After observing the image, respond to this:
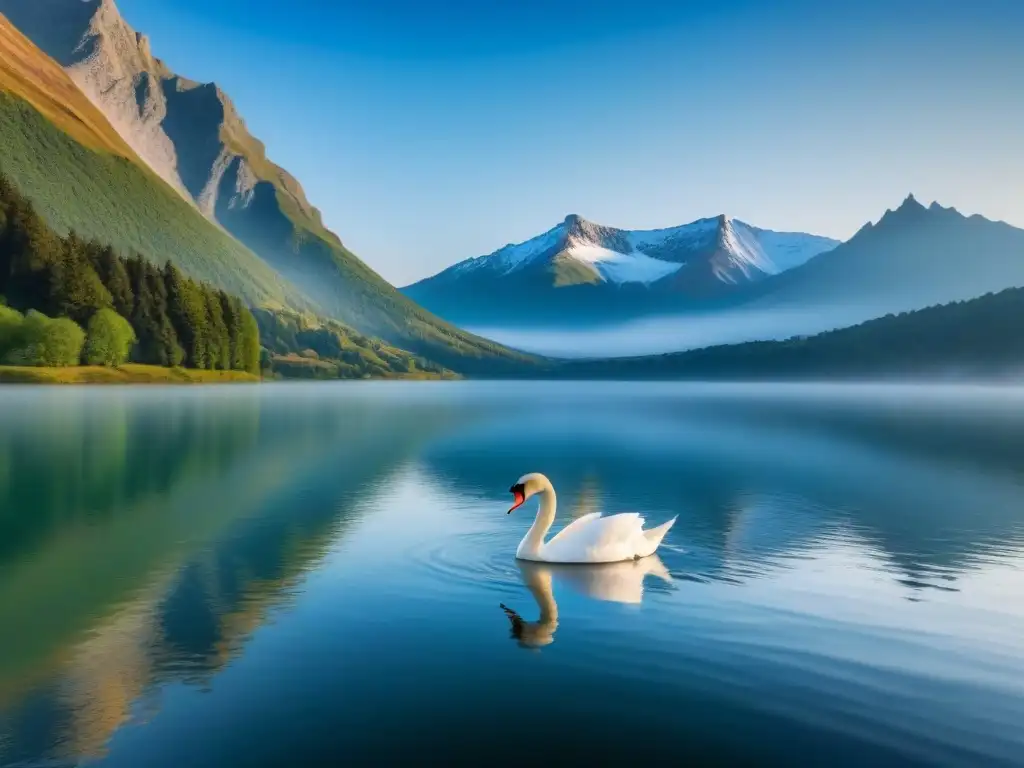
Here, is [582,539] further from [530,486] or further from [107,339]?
[107,339]

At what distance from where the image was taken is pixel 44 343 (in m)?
172

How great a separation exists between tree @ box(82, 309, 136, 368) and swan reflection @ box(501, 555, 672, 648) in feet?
602

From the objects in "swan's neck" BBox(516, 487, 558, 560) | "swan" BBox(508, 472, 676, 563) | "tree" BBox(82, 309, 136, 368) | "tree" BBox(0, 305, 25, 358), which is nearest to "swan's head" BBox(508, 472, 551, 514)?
"swan" BBox(508, 472, 676, 563)

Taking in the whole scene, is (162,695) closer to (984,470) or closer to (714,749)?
(714,749)

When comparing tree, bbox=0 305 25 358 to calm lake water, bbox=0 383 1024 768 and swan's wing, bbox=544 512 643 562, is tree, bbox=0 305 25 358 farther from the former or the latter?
swan's wing, bbox=544 512 643 562

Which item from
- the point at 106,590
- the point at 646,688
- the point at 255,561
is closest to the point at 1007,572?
the point at 646,688

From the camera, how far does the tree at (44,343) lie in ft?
560

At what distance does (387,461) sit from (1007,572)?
38165 millimetres

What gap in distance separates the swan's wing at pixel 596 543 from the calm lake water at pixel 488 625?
48cm

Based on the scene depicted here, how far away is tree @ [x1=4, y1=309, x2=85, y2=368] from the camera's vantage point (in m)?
171

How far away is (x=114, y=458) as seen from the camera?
175ft

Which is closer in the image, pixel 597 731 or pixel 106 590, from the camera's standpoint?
pixel 597 731

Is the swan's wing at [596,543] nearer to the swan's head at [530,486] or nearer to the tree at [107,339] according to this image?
the swan's head at [530,486]

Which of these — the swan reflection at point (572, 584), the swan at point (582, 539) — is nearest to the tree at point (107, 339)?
the swan at point (582, 539)
